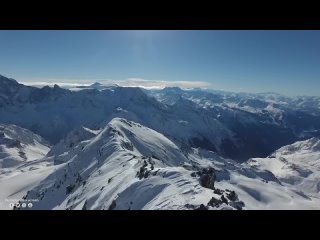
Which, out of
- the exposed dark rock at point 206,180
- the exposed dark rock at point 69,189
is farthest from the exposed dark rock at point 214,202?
the exposed dark rock at point 69,189

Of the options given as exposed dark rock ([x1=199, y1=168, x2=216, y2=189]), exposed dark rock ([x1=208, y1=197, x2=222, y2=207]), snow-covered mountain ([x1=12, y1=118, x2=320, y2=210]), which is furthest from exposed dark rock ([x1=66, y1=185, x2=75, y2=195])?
exposed dark rock ([x1=208, y1=197, x2=222, y2=207])

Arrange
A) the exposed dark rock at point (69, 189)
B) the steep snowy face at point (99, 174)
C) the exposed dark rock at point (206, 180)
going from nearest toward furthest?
the exposed dark rock at point (206, 180), the steep snowy face at point (99, 174), the exposed dark rock at point (69, 189)

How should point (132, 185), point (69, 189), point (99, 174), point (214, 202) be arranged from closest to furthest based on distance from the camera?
1. point (214, 202)
2. point (132, 185)
3. point (99, 174)
4. point (69, 189)

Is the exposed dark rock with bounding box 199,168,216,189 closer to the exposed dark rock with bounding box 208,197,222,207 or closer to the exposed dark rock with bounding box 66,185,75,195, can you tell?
the exposed dark rock with bounding box 208,197,222,207

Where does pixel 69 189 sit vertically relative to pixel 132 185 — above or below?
below

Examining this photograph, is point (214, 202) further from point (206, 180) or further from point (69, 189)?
point (69, 189)

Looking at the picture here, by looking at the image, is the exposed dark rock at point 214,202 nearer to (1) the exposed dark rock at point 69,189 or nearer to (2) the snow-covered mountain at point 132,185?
(2) the snow-covered mountain at point 132,185

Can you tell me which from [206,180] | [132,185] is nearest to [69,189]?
[132,185]

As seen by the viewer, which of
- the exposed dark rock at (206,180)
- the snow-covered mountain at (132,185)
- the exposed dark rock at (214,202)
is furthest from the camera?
the exposed dark rock at (206,180)
